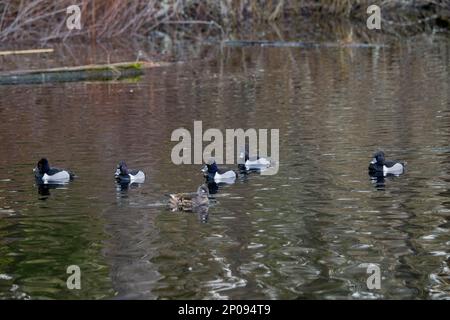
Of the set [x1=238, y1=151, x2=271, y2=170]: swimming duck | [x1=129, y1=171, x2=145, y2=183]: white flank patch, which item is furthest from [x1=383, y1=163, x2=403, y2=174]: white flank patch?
[x1=129, y1=171, x2=145, y2=183]: white flank patch

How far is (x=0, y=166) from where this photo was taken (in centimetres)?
1788

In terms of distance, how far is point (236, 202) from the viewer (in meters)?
14.8

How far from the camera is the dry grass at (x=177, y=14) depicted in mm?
39656

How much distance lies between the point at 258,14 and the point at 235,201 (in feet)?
109

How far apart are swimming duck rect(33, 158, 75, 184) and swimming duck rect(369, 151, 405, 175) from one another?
4.53 meters

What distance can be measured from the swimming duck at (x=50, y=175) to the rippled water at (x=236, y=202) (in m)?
0.19

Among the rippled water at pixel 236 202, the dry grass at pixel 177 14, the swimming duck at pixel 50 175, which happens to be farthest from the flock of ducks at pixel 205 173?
the dry grass at pixel 177 14

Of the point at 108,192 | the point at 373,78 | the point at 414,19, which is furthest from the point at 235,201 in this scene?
the point at 414,19

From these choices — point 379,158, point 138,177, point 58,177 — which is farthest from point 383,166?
point 58,177

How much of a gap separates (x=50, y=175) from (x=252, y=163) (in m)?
3.19

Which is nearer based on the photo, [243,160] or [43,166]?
[43,166]

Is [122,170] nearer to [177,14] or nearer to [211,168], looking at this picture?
[211,168]

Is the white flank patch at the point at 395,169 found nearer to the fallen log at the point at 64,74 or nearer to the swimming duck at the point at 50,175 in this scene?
the swimming duck at the point at 50,175
